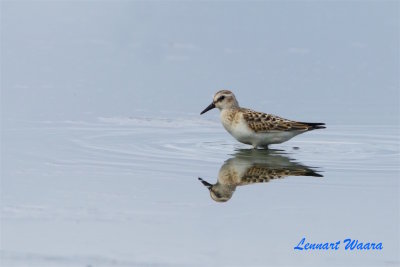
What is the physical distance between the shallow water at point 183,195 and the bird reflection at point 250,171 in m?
0.01

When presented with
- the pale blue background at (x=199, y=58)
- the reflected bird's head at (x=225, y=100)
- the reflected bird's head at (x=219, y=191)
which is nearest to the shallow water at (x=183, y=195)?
the reflected bird's head at (x=219, y=191)

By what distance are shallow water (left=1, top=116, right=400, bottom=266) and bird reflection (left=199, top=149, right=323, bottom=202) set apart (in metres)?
0.01

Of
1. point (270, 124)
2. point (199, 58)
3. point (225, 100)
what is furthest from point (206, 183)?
point (199, 58)

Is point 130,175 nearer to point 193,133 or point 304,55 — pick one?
point 193,133

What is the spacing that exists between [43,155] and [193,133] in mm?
2581

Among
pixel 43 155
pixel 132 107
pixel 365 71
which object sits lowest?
pixel 43 155

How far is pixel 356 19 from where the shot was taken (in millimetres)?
20828

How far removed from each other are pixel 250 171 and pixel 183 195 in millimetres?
1466

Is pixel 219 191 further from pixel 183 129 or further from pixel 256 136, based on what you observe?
pixel 183 129

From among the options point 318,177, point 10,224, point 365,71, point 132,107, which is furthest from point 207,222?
point 365,71

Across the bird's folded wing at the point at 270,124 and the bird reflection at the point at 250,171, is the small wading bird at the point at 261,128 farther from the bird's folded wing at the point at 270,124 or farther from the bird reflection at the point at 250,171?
the bird reflection at the point at 250,171

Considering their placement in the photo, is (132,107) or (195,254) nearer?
(195,254)

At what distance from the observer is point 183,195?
8.26 meters

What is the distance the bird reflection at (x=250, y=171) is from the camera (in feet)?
28.2
